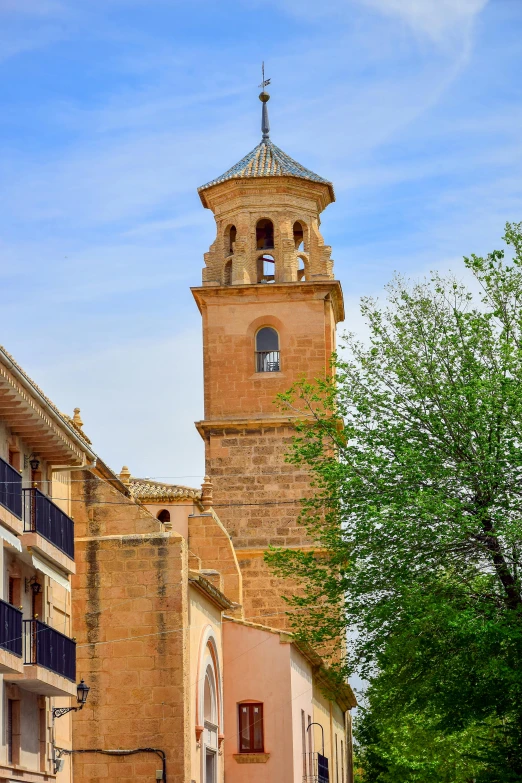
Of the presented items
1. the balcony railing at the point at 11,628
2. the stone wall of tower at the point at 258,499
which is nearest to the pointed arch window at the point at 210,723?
the balcony railing at the point at 11,628

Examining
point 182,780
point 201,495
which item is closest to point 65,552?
point 182,780

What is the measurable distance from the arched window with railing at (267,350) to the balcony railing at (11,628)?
65.7 feet

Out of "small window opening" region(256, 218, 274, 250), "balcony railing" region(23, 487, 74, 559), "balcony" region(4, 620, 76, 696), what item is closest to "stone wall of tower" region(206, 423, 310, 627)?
"small window opening" region(256, 218, 274, 250)

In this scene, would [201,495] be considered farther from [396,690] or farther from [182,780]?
[182,780]

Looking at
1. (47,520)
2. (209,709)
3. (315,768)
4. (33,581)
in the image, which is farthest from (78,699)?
(315,768)

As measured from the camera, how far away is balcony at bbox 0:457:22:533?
Result: 21.0 m

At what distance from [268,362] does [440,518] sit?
14733 millimetres

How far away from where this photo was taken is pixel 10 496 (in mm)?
21453

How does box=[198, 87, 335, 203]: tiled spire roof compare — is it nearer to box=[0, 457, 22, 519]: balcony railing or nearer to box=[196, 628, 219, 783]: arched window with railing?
box=[196, 628, 219, 783]: arched window with railing

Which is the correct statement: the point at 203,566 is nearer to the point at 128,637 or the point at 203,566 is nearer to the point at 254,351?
the point at 254,351

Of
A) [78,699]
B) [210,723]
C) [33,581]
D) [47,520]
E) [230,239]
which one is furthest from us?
[230,239]

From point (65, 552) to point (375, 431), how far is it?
23.6 feet

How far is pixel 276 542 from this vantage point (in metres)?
38.7

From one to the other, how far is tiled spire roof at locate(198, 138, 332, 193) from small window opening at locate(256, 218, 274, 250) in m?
1.53
